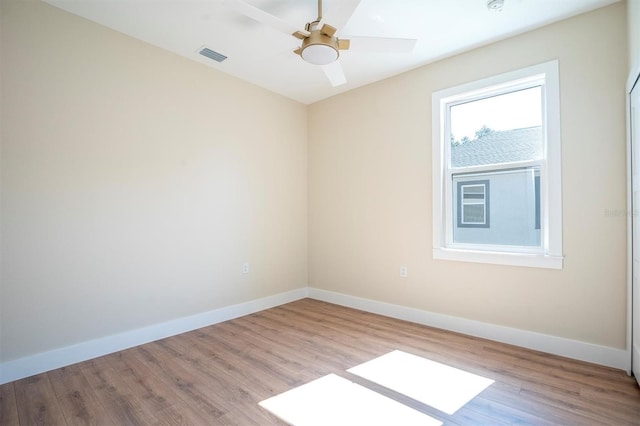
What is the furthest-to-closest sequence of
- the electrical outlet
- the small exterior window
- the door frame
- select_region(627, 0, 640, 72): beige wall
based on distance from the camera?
the electrical outlet
the small exterior window
the door frame
select_region(627, 0, 640, 72): beige wall

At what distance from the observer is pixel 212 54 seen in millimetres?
3174

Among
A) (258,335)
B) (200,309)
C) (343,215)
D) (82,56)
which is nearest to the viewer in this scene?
(82,56)

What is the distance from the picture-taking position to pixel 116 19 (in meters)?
2.62

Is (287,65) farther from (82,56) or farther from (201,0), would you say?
(82,56)

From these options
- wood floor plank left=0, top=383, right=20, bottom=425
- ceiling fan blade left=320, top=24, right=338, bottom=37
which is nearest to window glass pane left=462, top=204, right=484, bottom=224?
ceiling fan blade left=320, top=24, right=338, bottom=37

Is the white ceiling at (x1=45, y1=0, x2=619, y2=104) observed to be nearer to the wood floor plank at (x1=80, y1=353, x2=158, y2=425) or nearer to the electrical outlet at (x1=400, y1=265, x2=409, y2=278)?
the electrical outlet at (x1=400, y1=265, x2=409, y2=278)

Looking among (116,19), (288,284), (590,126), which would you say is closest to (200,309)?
(288,284)

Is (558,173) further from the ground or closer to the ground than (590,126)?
closer to the ground

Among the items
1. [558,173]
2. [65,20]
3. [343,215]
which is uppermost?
[65,20]

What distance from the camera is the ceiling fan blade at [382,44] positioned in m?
2.09

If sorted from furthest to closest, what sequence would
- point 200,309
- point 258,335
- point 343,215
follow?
point 343,215 < point 200,309 < point 258,335

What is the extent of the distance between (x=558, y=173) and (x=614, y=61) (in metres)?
0.91

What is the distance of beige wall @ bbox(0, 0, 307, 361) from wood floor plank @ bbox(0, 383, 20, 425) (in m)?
0.23

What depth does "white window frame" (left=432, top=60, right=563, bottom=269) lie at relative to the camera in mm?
2625
